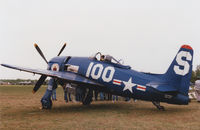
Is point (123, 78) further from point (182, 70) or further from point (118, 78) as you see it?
point (182, 70)

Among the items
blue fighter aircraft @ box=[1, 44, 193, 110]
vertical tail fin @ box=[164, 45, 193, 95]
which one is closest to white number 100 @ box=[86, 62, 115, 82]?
blue fighter aircraft @ box=[1, 44, 193, 110]

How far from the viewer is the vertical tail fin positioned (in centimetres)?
764

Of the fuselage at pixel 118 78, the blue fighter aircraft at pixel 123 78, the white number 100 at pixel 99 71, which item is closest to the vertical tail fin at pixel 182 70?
the blue fighter aircraft at pixel 123 78

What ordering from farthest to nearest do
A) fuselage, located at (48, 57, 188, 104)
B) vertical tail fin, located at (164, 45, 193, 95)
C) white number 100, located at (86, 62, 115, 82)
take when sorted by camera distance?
white number 100, located at (86, 62, 115, 82) < fuselage, located at (48, 57, 188, 104) < vertical tail fin, located at (164, 45, 193, 95)

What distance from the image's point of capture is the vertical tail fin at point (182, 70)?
7.64 m

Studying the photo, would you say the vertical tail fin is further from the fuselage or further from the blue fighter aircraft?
the fuselage

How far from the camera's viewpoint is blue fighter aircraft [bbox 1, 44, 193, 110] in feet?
25.3

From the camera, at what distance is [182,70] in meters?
7.69

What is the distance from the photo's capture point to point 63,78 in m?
9.16

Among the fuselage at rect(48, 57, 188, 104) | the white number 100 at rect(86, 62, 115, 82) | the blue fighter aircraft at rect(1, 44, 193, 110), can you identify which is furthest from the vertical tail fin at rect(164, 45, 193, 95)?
the white number 100 at rect(86, 62, 115, 82)

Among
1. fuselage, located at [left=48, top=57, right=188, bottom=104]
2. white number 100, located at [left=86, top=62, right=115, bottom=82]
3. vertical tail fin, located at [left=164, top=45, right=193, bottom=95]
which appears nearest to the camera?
vertical tail fin, located at [left=164, top=45, right=193, bottom=95]

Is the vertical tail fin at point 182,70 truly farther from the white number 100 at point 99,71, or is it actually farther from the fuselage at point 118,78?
the white number 100 at point 99,71

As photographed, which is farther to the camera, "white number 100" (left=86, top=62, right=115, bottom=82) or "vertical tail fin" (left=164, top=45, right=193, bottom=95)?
"white number 100" (left=86, top=62, right=115, bottom=82)

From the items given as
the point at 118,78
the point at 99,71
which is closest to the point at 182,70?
the point at 118,78
